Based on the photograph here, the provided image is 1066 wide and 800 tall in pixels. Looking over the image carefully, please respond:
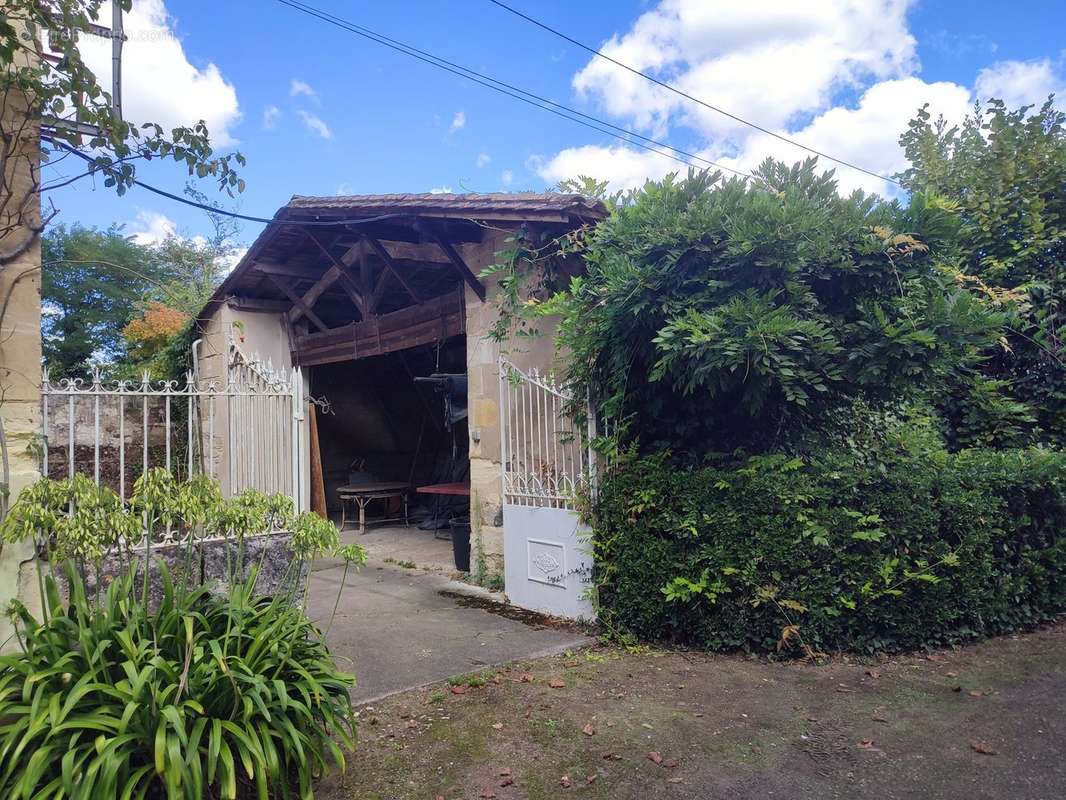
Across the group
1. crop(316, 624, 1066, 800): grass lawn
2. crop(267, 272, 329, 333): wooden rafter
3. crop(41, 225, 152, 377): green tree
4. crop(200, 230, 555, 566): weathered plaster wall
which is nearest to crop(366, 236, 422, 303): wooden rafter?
crop(200, 230, 555, 566): weathered plaster wall

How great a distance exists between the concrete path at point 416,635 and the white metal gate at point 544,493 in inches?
13.9

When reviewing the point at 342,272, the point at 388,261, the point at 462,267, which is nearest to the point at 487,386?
the point at 462,267

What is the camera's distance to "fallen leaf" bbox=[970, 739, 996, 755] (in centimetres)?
339

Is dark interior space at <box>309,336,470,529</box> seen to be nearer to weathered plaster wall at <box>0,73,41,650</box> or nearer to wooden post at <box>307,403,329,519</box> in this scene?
wooden post at <box>307,403,329,519</box>

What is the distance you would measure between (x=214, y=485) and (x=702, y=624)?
3.31 m

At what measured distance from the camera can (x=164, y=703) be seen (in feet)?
8.75

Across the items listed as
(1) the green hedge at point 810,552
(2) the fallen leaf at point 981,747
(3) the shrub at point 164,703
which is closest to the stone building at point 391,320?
(1) the green hedge at point 810,552

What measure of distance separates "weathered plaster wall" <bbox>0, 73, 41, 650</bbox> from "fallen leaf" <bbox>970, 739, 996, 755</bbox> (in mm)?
4678

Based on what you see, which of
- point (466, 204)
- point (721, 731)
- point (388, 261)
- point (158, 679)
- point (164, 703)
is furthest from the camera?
point (388, 261)

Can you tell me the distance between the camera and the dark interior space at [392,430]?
452 inches

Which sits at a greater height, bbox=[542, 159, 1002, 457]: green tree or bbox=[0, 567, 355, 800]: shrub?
bbox=[542, 159, 1002, 457]: green tree

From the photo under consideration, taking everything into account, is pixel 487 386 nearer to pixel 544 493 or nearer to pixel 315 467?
pixel 544 493

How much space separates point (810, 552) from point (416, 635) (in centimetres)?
291

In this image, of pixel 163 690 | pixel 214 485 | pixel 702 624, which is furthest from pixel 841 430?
pixel 163 690
